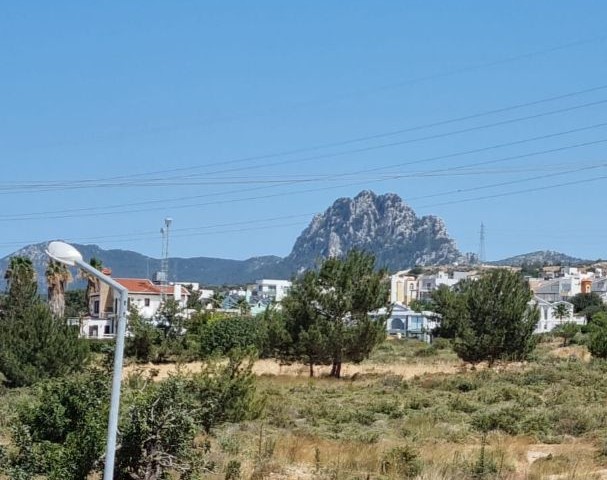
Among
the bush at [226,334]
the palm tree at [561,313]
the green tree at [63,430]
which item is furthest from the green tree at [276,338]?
the palm tree at [561,313]

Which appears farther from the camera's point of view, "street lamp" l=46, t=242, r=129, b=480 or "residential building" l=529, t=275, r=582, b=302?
"residential building" l=529, t=275, r=582, b=302

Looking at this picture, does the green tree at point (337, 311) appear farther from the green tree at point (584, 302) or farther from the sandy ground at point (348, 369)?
the green tree at point (584, 302)

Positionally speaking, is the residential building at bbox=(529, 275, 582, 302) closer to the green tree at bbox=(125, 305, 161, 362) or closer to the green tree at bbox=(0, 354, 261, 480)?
the green tree at bbox=(125, 305, 161, 362)

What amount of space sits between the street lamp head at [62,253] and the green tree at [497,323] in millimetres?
39767

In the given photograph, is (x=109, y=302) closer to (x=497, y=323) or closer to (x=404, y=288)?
(x=497, y=323)

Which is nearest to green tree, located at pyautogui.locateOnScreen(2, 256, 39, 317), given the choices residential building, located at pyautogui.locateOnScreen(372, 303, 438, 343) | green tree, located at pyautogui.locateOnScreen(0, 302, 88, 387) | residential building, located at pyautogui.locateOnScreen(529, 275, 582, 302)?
green tree, located at pyautogui.locateOnScreen(0, 302, 88, 387)

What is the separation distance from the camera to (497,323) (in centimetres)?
4706

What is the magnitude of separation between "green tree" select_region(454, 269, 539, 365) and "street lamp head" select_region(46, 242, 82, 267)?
39.8m

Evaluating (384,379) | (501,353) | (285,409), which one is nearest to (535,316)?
(501,353)

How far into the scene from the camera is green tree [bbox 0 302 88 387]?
38.1m

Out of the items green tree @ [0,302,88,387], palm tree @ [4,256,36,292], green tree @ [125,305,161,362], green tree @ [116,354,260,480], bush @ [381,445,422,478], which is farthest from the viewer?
palm tree @ [4,256,36,292]

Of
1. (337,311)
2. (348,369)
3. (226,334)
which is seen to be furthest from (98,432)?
(226,334)

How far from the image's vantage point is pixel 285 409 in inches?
1010

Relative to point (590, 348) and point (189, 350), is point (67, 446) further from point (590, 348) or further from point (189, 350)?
point (189, 350)
